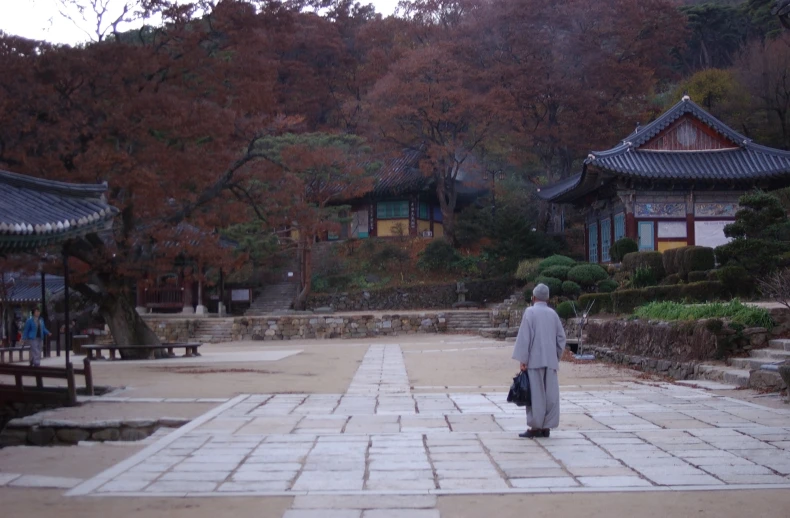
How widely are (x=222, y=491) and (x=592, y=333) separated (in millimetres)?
15700

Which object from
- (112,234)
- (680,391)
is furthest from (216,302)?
(680,391)

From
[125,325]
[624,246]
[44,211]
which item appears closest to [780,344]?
[44,211]

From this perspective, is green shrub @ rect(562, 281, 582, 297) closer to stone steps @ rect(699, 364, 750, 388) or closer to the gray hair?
stone steps @ rect(699, 364, 750, 388)

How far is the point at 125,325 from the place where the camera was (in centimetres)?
1922

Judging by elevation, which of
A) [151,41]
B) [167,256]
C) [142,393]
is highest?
[151,41]

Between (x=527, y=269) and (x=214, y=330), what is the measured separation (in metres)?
13.3

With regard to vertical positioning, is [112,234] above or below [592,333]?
above

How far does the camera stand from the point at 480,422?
827 centimetres

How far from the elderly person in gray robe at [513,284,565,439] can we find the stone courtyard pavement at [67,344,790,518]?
0.23m

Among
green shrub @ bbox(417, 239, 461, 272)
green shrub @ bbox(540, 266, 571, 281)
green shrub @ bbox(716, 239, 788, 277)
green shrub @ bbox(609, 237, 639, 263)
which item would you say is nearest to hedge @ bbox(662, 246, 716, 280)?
green shrub @ bbox(716, 239, 788, 277)

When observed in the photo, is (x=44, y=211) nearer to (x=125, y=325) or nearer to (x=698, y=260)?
(x=125, y=325)

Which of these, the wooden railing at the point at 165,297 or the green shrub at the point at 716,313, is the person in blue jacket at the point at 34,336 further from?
the wooden railing at the point at 165,297

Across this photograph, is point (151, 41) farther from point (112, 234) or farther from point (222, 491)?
Result: point (222, 491)

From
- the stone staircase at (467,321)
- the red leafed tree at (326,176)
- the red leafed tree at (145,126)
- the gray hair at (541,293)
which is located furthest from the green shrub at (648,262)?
the gray hair at (541,293)
